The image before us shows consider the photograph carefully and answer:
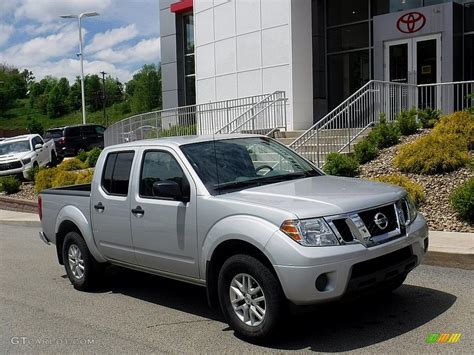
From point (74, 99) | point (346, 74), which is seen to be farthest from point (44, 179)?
point (74, 99)

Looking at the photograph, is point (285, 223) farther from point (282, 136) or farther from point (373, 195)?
point (282, 136)

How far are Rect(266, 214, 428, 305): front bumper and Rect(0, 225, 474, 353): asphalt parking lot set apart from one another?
0.23 meters

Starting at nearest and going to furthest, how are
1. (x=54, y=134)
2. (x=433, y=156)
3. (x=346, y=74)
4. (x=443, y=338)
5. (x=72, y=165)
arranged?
(x=443, y=338) → (x=433, y=156) → (x=72, y=165) → (x=346, y=74) → (x=54, y=134)

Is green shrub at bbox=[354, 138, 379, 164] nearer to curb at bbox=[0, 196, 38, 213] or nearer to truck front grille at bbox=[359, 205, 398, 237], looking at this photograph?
truck front grille at bbox=[359, 205, 398, 237]

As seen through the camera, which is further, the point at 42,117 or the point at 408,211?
the point at 42,117

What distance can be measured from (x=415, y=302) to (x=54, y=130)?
30563 millimetres

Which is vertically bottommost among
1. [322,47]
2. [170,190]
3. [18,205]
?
[18,205]

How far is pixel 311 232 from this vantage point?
463cm

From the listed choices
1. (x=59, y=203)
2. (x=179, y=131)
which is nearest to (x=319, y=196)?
(x=59, y=203)

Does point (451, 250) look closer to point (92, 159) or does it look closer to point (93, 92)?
point (92, 159)

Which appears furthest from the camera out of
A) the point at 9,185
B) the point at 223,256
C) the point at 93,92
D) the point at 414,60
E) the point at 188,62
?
the point at 93,92

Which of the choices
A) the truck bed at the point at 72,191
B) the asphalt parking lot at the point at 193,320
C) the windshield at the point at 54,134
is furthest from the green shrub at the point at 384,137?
the windshield at the point at 54,134

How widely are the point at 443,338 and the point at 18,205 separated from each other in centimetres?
1516

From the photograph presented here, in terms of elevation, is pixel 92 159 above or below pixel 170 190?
below
